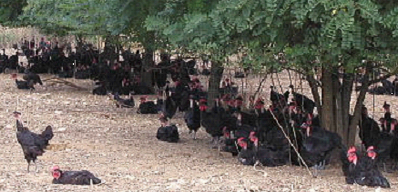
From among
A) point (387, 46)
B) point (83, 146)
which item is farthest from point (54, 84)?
point (387, 46)

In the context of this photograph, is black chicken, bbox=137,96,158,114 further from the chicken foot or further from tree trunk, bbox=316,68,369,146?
the chicken foot

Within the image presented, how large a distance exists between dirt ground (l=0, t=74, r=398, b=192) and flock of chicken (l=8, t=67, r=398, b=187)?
15cm

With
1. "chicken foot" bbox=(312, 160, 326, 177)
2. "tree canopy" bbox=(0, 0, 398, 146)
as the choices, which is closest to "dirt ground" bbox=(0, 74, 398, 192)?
"chicken foot" bbox=(312, 160, 326, 177)

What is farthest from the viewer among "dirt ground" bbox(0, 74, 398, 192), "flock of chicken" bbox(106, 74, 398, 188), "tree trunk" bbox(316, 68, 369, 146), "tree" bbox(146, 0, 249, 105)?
"tree trunk" bbox(316, 68, 369, 146)

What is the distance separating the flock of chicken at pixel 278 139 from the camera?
30.5 ft

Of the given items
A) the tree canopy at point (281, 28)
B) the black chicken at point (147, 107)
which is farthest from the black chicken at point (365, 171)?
the black chicken at point (147, 107)

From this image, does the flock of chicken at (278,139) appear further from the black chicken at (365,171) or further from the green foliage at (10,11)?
the green foliage at (10,11)

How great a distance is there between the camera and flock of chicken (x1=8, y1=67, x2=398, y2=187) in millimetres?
9289

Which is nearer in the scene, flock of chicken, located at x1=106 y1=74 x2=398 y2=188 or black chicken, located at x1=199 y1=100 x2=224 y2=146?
flock of chicken, located at x1=106 y1=74 x2=398 y2=188

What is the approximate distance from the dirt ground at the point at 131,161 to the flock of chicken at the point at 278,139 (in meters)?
0.15

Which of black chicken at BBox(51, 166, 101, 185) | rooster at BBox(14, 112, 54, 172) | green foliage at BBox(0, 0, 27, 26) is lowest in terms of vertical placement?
black chicken at BBox(51, 166, 101, 185)

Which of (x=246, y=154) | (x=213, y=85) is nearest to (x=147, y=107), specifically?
(x=213, y=85)

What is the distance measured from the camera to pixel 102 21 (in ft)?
34.6

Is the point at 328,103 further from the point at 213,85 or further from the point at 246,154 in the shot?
the point at 213,85
